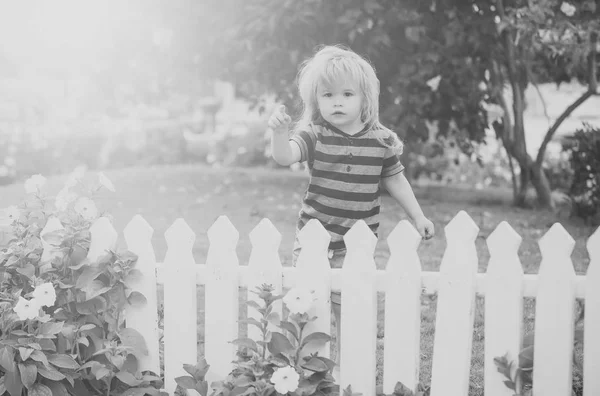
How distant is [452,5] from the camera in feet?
22.6

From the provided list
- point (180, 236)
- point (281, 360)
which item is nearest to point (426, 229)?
point (281, 360)

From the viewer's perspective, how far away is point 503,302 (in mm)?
2604

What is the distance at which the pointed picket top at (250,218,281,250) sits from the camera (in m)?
2.74

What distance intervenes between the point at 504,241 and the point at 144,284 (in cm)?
136

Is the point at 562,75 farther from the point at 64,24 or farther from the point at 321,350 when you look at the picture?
the point at 64,24

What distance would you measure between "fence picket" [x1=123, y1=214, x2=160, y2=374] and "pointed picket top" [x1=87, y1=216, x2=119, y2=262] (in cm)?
6

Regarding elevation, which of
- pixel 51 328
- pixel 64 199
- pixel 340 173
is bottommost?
pixel 51 328

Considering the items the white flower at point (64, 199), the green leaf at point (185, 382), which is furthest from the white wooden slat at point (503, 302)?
the white flower at point (64, 199)

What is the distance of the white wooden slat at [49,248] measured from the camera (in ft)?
9.52

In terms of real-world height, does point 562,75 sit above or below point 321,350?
above

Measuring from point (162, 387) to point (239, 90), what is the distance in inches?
235

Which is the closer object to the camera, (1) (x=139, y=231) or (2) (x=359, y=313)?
(2) (x=359, y=313)

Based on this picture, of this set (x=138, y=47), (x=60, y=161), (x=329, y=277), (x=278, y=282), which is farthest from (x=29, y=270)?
(x=60, y=161)

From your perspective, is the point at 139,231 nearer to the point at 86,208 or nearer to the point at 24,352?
the point at 86,208
